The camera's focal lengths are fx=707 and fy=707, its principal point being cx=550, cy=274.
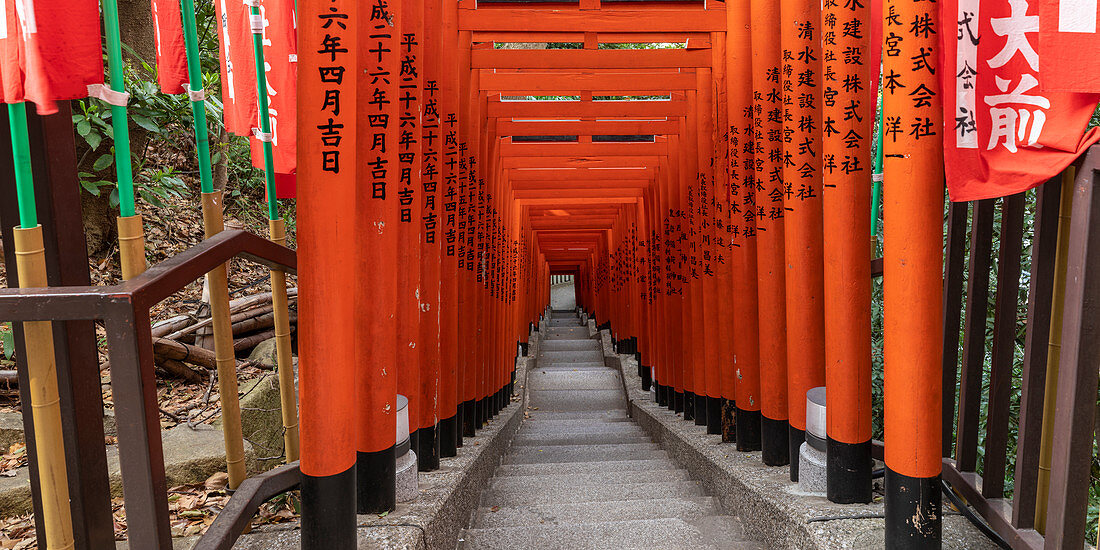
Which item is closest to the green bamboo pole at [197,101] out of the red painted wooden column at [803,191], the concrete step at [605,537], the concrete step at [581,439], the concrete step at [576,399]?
the concrete step at [605,537]

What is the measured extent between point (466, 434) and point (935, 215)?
508 cm

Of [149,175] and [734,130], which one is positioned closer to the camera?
[734,130]

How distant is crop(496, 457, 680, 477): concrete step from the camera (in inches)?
241

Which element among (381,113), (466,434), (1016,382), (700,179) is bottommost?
(466,434)

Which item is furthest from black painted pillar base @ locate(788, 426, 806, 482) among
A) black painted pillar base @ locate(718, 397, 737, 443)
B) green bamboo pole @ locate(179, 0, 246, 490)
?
green bamboo pole @ locate(179, 0, 246, 490)

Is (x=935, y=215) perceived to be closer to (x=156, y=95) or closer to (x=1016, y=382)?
(x=1016, y=382)

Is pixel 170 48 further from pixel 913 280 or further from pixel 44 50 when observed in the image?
pixel 913 280

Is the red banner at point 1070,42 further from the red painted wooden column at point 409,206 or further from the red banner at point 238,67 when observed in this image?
the red banner at point 238,67

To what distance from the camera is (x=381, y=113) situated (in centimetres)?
305

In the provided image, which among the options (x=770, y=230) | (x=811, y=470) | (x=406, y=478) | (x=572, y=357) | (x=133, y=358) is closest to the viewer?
(x=133, y=358)

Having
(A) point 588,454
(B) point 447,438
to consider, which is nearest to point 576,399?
(A) point 588,454

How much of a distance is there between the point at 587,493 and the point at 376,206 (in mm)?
2838

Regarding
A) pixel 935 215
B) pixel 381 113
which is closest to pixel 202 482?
pixel 381 113

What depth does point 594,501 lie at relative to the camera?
4.63m
